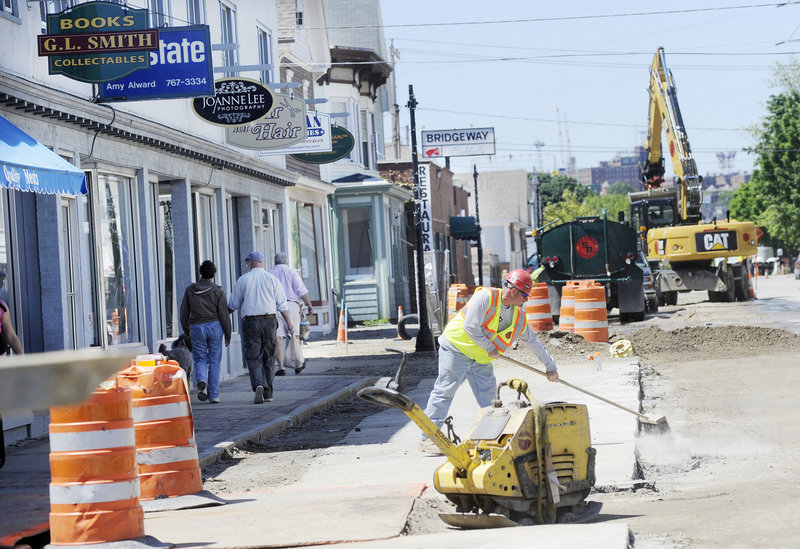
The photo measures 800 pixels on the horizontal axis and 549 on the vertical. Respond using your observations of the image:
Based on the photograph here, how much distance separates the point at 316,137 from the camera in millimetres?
21938

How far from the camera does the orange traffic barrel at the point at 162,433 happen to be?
336 inches

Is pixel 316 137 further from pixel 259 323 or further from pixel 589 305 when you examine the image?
pixel 259 323

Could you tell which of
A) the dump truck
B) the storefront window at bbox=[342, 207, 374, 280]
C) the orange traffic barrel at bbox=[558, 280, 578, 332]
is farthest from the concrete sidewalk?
the storefront window at bbox=[342, 207, 374, 280]

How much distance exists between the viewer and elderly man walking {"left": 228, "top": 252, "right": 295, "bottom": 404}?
1473cm

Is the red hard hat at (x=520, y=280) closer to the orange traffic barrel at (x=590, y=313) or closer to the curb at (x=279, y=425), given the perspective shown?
the curb at (x=279, y=425)

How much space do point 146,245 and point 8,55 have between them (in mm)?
4585

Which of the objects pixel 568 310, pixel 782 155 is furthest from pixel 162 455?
pixel 782 155

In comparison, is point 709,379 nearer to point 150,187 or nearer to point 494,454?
point 150,187

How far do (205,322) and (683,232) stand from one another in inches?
834

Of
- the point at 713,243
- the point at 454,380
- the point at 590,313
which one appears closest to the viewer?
the point at 454,380

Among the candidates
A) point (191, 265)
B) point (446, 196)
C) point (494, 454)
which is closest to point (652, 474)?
point (494, 454)

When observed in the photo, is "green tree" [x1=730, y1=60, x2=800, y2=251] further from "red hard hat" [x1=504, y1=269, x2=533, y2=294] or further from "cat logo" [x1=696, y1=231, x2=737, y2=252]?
"red hard hat" [x1=504, y1=269, x2=533, y2=294]

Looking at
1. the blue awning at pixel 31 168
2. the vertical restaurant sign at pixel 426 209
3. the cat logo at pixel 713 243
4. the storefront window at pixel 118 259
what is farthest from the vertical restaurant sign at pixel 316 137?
the vertical restaurant sign at pixel 426 209

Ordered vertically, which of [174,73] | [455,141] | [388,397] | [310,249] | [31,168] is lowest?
[388,397]
